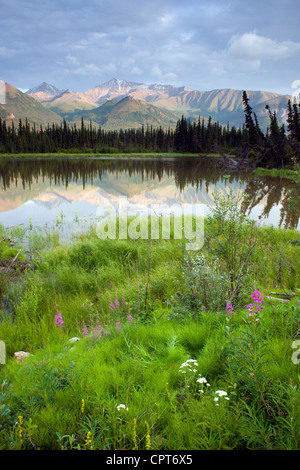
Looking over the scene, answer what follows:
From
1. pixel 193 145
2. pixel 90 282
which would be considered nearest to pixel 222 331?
pixel 90 282

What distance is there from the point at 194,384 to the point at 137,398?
0.58 meters

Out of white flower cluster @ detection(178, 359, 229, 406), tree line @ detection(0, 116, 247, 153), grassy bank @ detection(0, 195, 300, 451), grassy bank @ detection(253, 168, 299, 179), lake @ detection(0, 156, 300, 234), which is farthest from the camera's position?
tree line @ detection(0, 116, 247, 153)

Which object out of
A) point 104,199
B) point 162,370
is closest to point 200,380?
point 162,370

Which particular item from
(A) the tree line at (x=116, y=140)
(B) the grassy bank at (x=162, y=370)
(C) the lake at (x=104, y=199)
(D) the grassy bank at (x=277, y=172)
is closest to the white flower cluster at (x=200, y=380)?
(B) the grassy bank at (x=162, y=370)

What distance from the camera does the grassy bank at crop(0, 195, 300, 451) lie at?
2.44 meters

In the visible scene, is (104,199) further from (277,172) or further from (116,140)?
(116,140)

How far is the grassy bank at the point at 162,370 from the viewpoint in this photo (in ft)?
7.99

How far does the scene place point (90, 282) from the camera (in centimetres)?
792

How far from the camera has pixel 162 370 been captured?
335cm

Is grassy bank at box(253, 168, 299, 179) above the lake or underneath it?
above

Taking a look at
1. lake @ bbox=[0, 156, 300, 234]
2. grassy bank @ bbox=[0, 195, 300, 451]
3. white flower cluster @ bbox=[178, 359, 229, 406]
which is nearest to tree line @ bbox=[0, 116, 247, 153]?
lake @ bbox=[0, 156, 300, 234]

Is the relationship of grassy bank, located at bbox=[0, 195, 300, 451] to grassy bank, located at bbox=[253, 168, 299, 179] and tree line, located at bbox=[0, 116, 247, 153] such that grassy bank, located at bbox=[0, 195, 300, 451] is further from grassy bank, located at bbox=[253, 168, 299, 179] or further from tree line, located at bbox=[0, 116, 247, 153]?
tree line, located at bbox=[0, 116, 247, 153]
